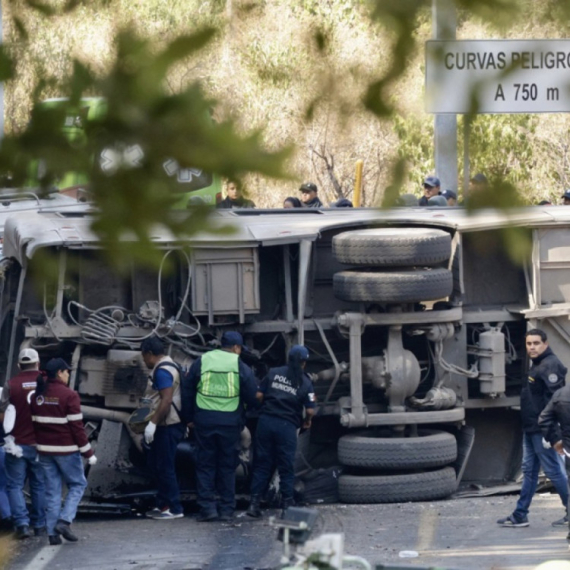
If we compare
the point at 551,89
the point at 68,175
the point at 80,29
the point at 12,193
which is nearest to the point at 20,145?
the point at 68,175

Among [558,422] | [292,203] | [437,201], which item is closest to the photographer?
[558,422]

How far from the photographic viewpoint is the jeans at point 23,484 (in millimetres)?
8734

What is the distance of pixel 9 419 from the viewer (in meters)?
8.77

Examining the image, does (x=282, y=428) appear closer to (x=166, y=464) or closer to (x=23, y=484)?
(x=166, y=464)

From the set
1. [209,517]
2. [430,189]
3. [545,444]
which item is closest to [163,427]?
[209,517]

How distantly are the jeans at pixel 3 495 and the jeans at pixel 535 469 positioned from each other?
3552mm

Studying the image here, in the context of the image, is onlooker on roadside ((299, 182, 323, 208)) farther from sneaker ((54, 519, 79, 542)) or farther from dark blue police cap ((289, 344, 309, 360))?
sneaker ((54, 519, 79, 542))

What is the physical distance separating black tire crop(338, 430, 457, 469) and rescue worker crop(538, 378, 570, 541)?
111 cm

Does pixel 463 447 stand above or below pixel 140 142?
below

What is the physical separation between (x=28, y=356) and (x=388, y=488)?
283 cm

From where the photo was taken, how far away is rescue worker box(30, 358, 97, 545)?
28.5 ft

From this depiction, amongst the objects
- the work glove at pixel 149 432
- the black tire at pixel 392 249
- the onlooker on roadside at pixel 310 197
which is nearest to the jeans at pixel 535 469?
the black tire at pixel 392 249

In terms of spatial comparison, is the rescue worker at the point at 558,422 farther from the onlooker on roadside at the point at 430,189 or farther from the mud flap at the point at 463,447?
the onlooker on roadside at the point at 430,189

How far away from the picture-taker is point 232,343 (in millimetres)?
9164
